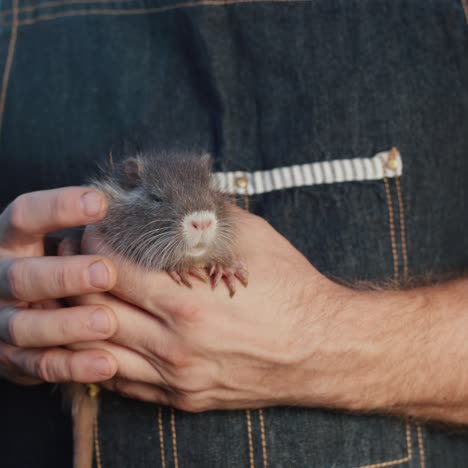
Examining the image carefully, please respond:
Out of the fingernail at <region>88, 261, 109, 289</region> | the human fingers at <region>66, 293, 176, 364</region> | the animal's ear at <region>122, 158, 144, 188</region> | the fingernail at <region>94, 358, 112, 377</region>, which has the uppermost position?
the animal's ear at <region>122, 158, 144, 188</region>

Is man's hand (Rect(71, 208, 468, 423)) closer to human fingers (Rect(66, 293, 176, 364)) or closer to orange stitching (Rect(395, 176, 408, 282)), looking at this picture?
human fingers (Rect(66, 293, 176, 364))

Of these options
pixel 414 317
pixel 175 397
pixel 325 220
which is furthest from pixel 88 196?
pixel 414 317

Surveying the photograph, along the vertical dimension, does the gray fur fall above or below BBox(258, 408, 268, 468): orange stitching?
above

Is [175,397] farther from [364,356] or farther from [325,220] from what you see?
[325,220]

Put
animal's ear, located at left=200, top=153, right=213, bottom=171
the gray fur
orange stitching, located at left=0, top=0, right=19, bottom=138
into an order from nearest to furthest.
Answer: the gray fur, animal's ear, located at left=200, top=153, right=213, bottom=171, orange stitching, located at left=0, top=0, right=19, bottom=138

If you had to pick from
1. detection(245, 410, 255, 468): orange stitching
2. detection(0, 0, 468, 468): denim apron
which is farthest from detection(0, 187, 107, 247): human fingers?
detection(245, 410, 255, 468): orange stitching

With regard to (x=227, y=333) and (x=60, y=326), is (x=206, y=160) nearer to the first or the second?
(x=227, y=333)

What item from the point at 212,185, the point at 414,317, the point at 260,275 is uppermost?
the point at 212,185
